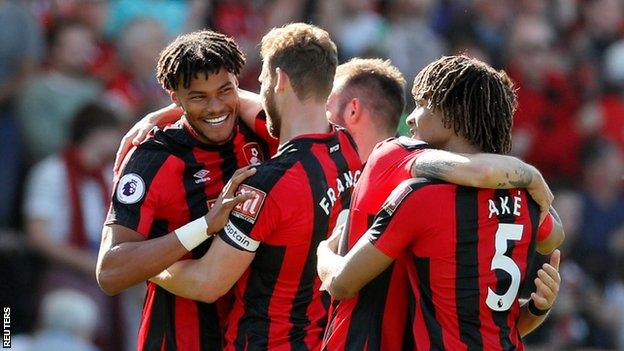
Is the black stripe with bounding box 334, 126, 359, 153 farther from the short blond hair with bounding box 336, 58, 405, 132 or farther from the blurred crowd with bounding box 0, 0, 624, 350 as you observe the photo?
the blurred crowd with bounding box 0, 0, 624, 350

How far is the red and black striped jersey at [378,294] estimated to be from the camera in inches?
185

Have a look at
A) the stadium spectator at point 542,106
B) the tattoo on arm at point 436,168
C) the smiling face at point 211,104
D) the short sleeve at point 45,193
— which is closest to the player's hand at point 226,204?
the smiling face at point 211,104

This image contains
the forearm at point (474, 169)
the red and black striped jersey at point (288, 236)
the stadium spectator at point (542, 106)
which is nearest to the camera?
the forearm at point (474, 169)

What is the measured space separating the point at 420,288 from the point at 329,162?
810mm

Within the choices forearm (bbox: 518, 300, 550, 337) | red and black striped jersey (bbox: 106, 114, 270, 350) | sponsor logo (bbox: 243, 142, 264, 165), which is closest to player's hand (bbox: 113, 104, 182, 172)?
red and black striped jersey (bbox: 106, 114, 270, 350)

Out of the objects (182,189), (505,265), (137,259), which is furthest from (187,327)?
(505,265)

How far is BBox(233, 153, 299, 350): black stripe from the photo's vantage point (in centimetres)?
508

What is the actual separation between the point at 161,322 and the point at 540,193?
180cm

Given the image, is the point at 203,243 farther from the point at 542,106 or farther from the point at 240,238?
the point at 542,106

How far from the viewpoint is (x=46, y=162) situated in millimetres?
9039

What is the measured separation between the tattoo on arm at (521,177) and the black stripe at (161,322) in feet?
5.51

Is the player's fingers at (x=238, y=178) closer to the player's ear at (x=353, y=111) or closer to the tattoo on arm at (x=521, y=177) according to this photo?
the player's ear at (x=353, y=111)

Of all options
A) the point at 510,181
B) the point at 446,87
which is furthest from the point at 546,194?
the point at 446,87

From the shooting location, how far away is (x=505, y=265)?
461 centimetres
